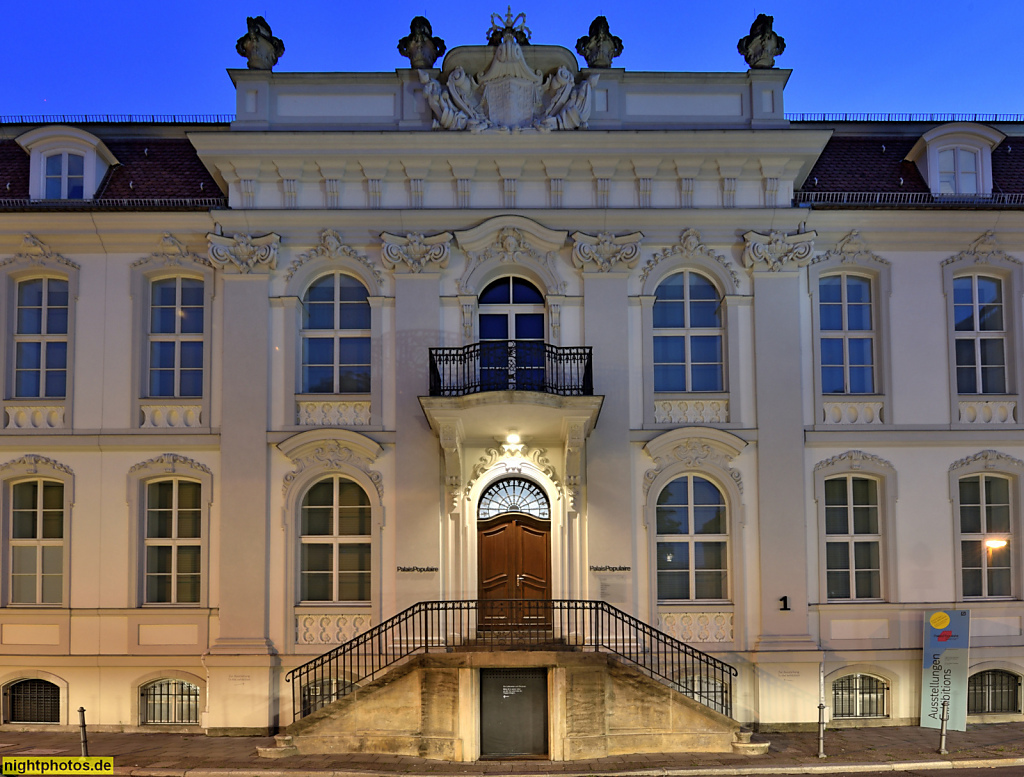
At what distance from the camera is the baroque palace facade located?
54.9 feet

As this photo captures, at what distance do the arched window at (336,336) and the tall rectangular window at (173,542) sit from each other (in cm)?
292

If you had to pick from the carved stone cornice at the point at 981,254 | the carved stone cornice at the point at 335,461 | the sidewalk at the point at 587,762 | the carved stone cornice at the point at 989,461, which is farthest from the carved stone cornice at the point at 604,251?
the sidewalk at the point at 587,762

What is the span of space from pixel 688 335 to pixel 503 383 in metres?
3.61

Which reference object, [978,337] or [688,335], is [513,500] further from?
[978,337]

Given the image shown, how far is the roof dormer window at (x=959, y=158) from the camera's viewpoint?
1830cm

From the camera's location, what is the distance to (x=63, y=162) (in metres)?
18.3

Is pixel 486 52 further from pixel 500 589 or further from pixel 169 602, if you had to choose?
pixel 169 602

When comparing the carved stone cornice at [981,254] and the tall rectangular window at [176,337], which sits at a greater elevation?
the carved stone cornice at [981,254]

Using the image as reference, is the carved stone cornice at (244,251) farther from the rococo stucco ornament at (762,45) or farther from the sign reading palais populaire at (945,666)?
the sign reading palais populaire at (945,666)

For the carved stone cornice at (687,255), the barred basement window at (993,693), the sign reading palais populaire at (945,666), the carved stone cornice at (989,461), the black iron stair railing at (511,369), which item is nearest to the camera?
the black iron stair railing at (511,369)

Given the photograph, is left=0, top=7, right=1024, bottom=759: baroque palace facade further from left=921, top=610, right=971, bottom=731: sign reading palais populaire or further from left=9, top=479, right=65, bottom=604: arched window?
left=921, top=610, right=971, bottom=731: sign reading palais populaire

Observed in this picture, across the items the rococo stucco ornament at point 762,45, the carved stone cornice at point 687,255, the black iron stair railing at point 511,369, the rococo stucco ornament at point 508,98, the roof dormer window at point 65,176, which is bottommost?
the black iron stair railing at point 511,369

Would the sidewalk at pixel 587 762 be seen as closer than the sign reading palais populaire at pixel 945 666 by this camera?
Yes

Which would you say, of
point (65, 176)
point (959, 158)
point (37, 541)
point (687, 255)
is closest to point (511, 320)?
point (687, 255)
